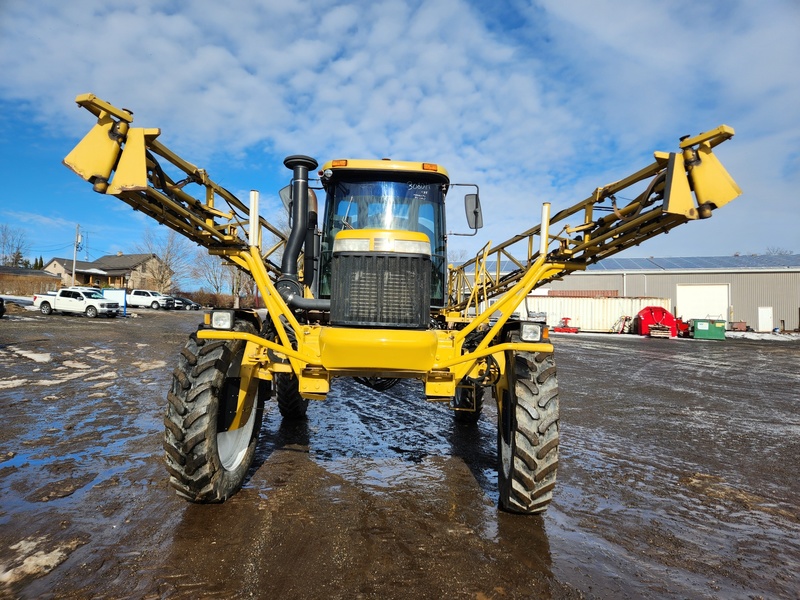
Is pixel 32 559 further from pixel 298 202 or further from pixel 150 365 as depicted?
pixel 150 365

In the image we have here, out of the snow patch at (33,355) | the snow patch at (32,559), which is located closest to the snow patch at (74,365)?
the snow patch at (33,355)

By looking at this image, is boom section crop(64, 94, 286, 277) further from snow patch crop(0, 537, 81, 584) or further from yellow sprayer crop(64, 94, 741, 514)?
snow patch crop(0, 537, 81, 584)

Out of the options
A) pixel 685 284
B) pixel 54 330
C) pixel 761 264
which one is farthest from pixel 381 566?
pixel 761 264

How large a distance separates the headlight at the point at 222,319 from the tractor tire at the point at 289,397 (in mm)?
2249

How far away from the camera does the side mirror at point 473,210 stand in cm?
499

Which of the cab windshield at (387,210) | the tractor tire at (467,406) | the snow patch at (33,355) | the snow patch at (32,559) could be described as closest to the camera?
the snow patch at (32,559)

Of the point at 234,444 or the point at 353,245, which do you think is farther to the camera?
the point at 234,444

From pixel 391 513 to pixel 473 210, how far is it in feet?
9.81

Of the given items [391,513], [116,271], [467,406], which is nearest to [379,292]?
[391,513]

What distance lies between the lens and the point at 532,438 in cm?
330

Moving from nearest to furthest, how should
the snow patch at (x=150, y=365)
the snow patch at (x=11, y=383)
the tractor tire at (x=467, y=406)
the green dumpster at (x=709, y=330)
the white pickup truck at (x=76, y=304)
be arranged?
the tractor tire at (x=467, y=406)
the snow patch at (x=11, y=383)
the snow patch at (x=150, y=365)
the white pickup truck at (x=76, y=304)
the green dumpster at (x=709, y=330)

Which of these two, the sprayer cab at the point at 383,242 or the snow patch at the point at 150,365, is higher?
the sprayer cab at the point at 383,242

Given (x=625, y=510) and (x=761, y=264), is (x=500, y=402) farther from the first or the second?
(x=761, y=264)

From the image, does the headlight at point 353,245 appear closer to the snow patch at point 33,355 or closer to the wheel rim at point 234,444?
the wheel rim at point 234,444
